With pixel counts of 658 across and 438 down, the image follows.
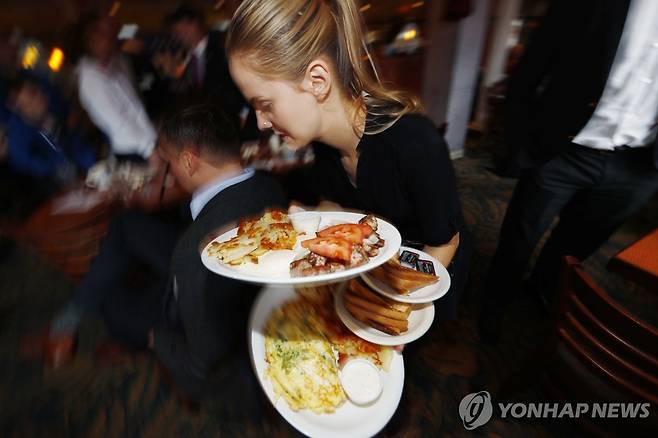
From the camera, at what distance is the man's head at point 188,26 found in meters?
3.11

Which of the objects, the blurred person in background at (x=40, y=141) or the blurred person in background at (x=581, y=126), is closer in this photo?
the blurred person in background at (x=581, y=126)

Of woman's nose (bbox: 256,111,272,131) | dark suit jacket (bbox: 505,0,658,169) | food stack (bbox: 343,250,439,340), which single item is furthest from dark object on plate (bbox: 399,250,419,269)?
dark suit jacket (bbox: 505,0,658,169)

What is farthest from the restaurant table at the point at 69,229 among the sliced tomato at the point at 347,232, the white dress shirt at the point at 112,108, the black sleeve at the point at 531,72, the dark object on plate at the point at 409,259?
the black sleeve at the point at 531,72

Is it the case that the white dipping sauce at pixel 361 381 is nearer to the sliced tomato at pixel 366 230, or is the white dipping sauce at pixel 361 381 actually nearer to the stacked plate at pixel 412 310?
the stacked plate at pixel 412 310

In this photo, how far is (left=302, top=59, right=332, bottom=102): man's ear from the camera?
34.4 inches

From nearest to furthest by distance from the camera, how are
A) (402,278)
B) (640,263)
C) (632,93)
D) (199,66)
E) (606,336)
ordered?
(402,278) → (606,336) → (640,263) → (632,93) → (199,66)

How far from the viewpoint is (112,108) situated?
8.69 feet

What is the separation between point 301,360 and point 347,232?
42 cm

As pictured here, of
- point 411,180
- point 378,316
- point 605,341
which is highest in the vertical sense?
point 411,180

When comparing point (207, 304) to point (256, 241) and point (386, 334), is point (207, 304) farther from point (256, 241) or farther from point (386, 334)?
point (386, 334)

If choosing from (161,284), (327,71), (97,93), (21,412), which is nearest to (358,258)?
(327,71)

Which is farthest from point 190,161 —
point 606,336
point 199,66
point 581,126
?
point 199,66

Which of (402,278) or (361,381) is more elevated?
(402,278)

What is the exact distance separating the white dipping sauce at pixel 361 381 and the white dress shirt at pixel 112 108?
8.20ft
